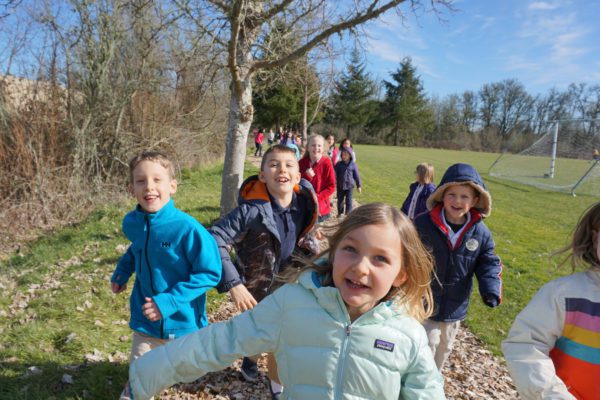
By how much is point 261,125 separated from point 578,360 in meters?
40.7

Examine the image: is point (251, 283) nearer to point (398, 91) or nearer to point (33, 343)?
point (33, 343)

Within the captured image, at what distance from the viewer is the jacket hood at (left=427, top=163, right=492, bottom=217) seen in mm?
3083

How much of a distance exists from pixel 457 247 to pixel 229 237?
5.90 feet

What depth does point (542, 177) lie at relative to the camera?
24.0m

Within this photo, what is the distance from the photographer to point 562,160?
2516 centimetres

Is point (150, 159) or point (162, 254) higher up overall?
point (150, 159)

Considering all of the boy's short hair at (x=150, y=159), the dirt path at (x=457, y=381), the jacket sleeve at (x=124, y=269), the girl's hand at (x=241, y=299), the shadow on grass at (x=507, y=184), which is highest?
the boy's short hair at (x=150, y=159)

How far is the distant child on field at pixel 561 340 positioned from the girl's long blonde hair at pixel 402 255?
0.47 metres

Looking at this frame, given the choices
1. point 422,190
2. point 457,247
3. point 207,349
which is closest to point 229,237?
point 207,349

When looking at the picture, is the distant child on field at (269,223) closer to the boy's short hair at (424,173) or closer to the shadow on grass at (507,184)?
the boy's short hair at (424,173)

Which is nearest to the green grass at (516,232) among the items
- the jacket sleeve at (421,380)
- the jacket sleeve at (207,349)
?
the jacket sleeve at (421,380)

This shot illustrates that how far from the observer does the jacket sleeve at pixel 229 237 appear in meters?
2.54

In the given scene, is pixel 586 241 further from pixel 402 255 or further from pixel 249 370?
pixel 249 370

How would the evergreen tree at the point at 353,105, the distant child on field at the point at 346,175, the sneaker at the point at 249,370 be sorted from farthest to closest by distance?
the evergreen tree at the point at 353,105, the distant child on field at the point at 346,175, the sneaker at the point at 249,370
